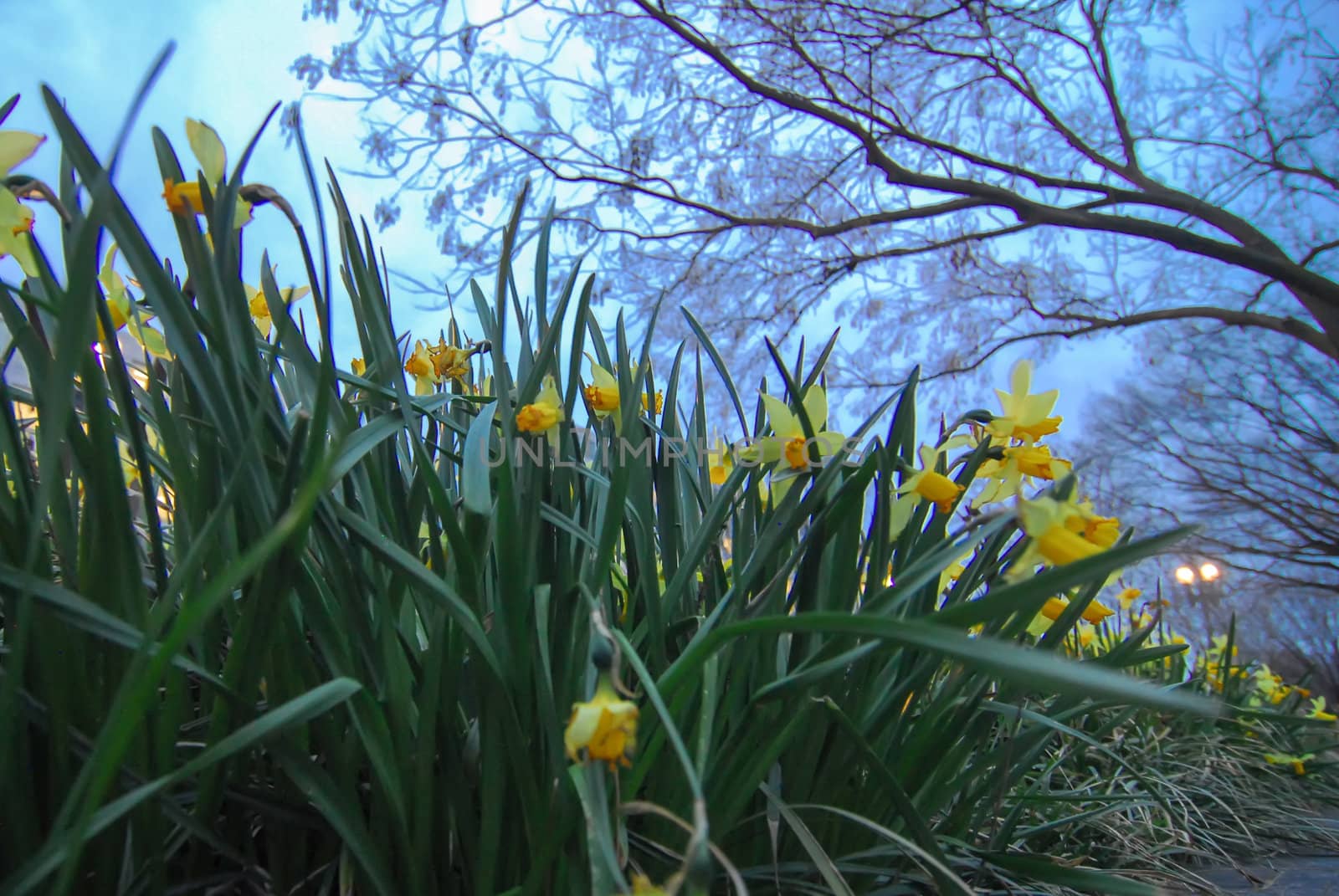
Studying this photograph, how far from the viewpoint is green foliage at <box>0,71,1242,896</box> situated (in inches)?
14.1

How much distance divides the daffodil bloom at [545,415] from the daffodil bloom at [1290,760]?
1.65m

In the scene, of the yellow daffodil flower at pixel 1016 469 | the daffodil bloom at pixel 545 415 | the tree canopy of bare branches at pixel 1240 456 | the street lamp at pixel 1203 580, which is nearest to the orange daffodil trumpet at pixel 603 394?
the daffodil bloom at pixel 545 415

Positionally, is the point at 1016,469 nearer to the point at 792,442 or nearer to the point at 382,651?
the point at 792,442

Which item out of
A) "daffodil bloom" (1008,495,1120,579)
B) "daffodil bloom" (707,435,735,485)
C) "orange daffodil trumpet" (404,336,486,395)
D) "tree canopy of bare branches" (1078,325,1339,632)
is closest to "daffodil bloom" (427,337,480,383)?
"orange daffodil trumpet" (404,336,486,395)

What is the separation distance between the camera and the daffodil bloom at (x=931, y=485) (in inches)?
20.7

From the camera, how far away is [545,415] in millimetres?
545

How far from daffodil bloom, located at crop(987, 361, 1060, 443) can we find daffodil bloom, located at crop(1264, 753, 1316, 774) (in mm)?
1400

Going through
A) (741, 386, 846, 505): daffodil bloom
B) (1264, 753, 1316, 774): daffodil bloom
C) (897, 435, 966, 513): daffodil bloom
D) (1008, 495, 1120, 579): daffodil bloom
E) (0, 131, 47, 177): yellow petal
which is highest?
(0, 131, 47, 177): yellow petal

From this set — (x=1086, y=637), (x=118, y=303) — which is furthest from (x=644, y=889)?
(x=1086, y=637)

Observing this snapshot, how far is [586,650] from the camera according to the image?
496 mm

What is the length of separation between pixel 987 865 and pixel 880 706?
169mm

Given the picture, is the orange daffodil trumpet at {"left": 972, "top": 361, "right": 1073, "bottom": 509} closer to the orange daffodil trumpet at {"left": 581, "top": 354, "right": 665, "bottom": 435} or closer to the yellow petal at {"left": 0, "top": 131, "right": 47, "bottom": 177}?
the orange daffodil trumpet at {"left": 581, "top": 354, "right": 665, "bottom": 435}

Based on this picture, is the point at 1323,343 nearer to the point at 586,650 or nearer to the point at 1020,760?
the point at 1020,760

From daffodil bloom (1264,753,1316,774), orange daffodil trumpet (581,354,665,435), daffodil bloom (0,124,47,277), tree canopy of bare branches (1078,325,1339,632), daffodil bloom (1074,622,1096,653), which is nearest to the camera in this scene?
daffodil bloom (0,124,47,277)
